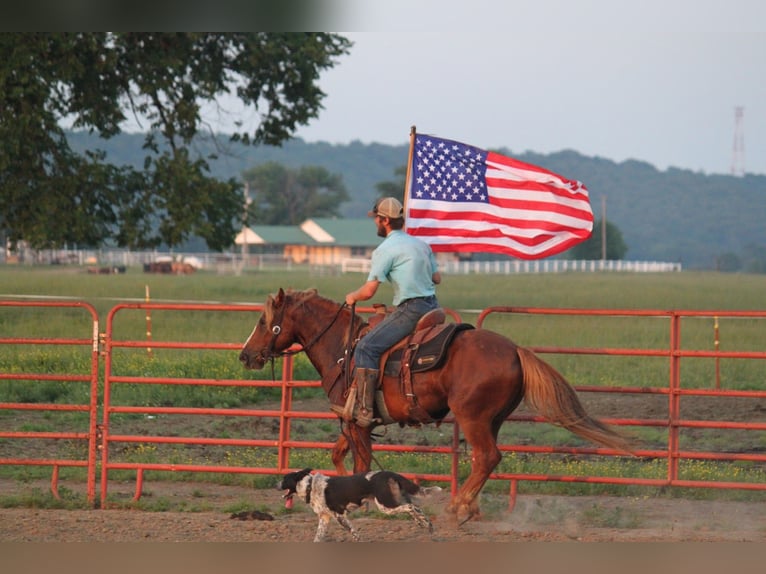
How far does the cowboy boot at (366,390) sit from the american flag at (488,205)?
67.6 inches

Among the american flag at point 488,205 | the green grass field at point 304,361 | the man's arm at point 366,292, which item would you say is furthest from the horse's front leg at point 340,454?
the green grass field at point 304,361

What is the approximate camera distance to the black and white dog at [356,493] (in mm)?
7734

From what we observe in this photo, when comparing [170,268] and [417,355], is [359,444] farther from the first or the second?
[170,268]

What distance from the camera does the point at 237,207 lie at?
25.4 m

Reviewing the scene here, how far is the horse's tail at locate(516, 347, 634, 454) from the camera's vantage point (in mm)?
8109

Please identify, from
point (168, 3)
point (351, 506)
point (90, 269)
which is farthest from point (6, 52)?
point (90, 269)

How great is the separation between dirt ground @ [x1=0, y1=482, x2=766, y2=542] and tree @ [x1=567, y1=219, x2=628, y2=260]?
3801 inches

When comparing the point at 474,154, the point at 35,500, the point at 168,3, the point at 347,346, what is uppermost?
the point at 168,3

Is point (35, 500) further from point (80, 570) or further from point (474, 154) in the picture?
point (474, 154)

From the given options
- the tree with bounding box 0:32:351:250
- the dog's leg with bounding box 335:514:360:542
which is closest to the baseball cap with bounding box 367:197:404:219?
the dog's leg with bounding box 335:514:360:542

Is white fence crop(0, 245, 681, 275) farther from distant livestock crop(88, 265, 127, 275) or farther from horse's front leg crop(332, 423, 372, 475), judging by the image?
horse's front leg crop(332, 423, 372, 475)

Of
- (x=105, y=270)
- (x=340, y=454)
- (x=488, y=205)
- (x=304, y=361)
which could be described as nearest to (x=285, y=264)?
(x=105, y=270)

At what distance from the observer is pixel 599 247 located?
106 metres

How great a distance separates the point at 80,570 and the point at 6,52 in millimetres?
17217
